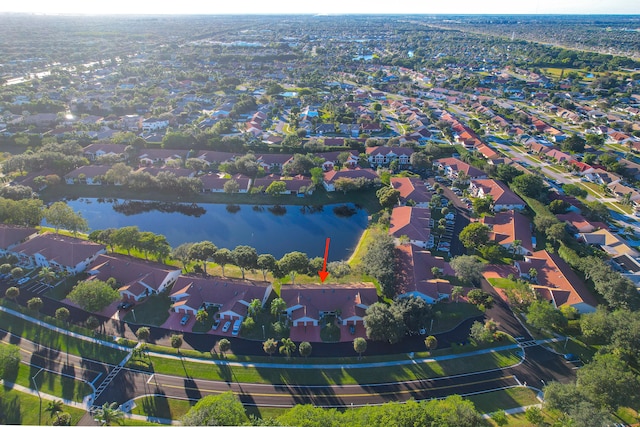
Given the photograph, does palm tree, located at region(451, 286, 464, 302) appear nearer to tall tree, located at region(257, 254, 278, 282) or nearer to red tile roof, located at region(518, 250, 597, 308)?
red tile roof, located at region(518, 250, 597, 308)

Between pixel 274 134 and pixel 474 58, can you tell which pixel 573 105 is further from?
pixel 474 58

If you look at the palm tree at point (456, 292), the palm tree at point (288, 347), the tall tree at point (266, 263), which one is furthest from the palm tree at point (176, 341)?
the palm tree at point (456, 292)

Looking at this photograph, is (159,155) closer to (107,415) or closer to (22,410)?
(22,410)

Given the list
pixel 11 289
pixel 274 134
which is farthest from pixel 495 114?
pixel 11 289

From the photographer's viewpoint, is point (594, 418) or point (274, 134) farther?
point (274, 134)

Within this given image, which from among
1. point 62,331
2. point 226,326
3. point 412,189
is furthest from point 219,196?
point 412,189

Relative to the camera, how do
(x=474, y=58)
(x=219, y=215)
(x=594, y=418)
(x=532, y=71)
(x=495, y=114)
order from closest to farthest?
(x=594, y=418), (x=219, y=215), (x=495, y=114), (x=532, y=71), (x=474, y=58)
